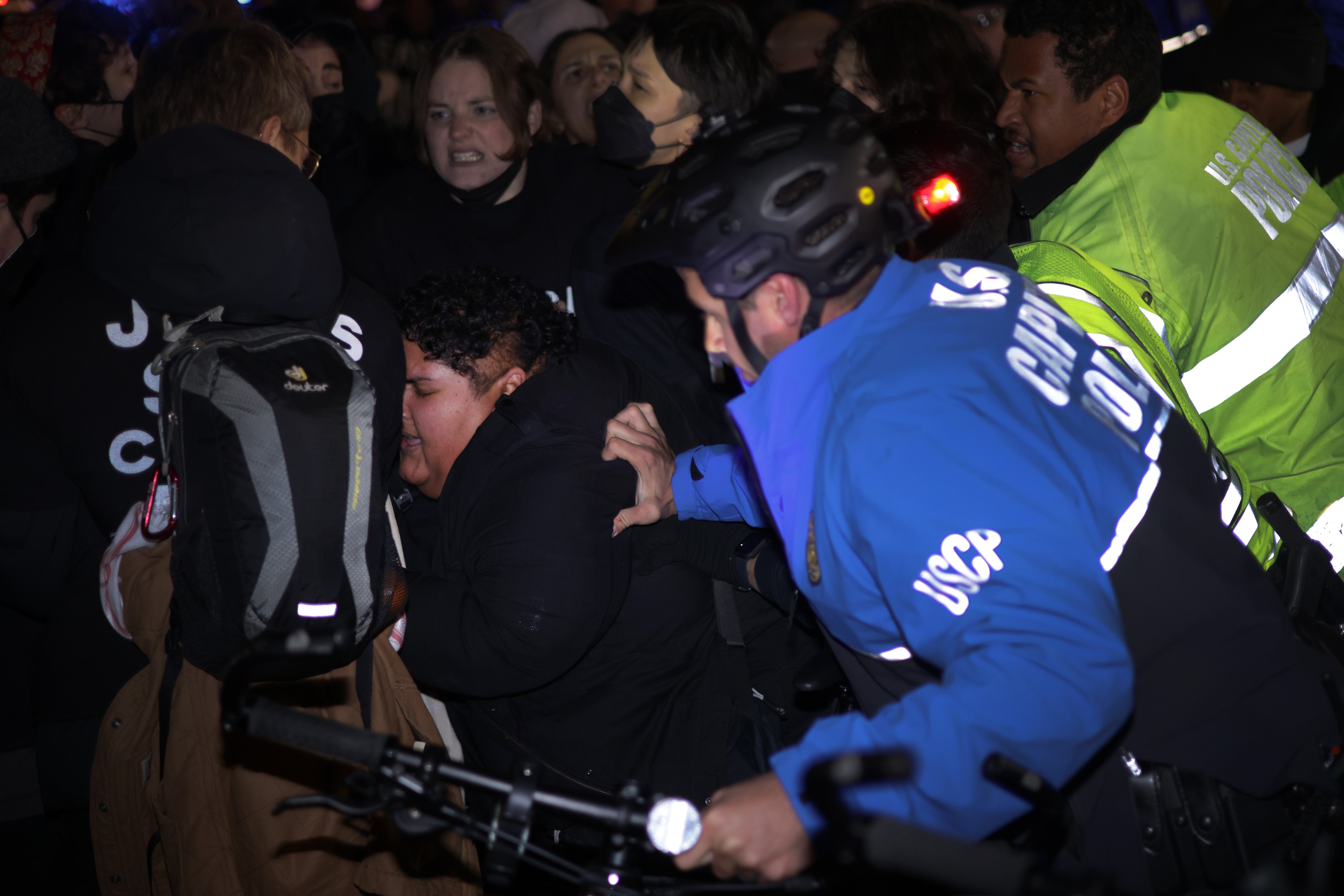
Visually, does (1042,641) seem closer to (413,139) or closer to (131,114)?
(131,114)

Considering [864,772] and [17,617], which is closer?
[864,772]

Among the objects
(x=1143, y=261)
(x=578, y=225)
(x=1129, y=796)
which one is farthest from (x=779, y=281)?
(x=578, y=225)

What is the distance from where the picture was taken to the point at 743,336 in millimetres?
1801

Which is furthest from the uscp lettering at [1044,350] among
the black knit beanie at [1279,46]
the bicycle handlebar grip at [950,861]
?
the black knit beanie at [1279,46]

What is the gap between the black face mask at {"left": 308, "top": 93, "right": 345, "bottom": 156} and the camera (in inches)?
198

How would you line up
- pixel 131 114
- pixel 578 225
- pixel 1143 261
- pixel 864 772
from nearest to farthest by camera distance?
pixel 864 772, pixel 1143 261, pixel 131 114, pixel 578 225

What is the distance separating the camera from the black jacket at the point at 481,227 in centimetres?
408

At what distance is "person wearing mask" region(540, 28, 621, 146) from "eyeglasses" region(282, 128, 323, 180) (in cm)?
254

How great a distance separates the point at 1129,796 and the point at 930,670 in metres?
0.41

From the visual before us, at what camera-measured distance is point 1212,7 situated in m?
7.20

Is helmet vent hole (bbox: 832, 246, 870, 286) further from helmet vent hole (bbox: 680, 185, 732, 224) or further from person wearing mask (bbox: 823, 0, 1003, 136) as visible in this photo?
person wearing mask (bbox: 823, 0, 1003, 136)

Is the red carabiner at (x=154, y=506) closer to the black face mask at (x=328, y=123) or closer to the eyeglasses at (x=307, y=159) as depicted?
the eyeglasses at (x=307, y=159)

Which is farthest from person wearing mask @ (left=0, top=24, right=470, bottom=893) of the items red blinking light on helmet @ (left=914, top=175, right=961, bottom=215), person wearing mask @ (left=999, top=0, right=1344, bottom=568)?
person wearing mask @ (left=999, top=0, right=1344, bottom=568)

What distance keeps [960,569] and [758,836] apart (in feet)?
1.61
